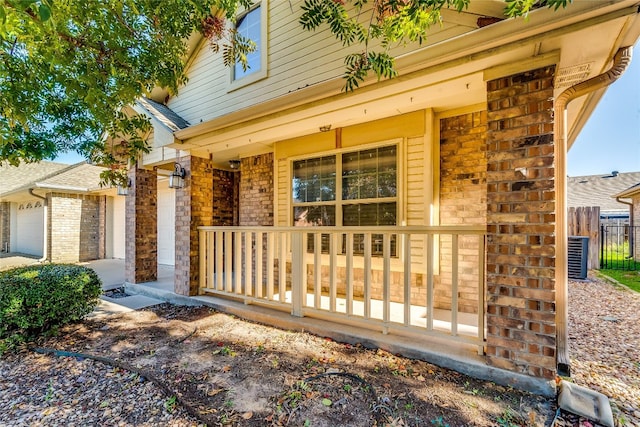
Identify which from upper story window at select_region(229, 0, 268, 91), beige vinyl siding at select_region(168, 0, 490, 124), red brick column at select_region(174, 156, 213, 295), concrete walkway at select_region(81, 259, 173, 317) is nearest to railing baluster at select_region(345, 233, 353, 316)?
beige vinyl siding at select_region(168, 0, 490, 124)

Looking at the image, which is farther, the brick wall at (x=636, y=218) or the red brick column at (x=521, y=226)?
the brick wall at (x=636, y=218)

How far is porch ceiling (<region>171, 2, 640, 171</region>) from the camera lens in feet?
7.31

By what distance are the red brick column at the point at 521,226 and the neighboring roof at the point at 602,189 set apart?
20005 mm

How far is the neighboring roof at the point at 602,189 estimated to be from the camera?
1802cm

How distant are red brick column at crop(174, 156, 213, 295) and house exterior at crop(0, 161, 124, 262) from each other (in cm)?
873

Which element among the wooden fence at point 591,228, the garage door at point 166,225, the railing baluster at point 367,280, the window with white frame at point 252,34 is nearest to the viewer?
the railing baluster at point 367,280

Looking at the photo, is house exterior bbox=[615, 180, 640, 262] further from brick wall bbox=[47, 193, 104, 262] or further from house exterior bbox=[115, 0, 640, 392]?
brick wall bbox=[47, 193, 104, 262]

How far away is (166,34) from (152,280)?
5.17m

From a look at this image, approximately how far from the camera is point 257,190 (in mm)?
6387

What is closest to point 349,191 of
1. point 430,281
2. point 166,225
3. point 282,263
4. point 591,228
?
point 282,263

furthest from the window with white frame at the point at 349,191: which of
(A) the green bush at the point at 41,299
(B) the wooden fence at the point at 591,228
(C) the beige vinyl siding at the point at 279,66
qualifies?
(B) the wooden fence at the point at 591,228

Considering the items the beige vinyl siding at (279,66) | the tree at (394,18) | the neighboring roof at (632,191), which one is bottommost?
the neighboring roof at (632,191)

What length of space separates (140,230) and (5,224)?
1554 cm

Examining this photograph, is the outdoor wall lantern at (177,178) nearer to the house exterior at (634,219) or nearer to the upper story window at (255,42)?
the upper story window at (255,42)
